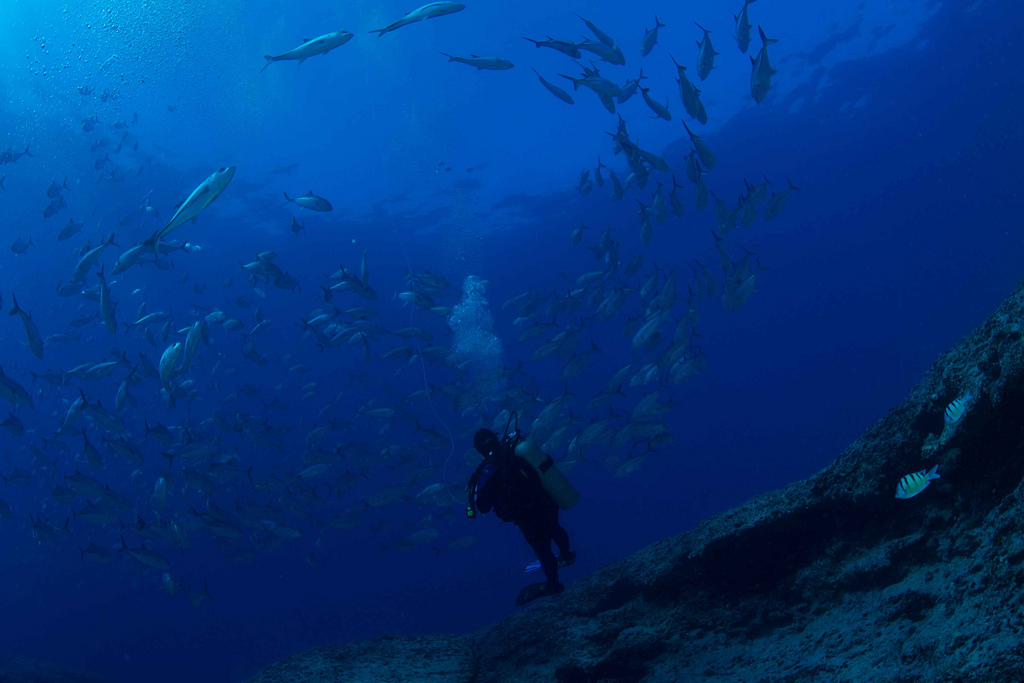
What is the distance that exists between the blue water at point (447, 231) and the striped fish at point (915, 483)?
968 cm

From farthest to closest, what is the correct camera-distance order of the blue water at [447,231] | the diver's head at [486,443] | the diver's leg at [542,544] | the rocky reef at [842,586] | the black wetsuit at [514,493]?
the blue water at [447,231]
the diver's leg at [542,544]
the diver's head at [486,443]
the black wetsuit at [514,493]
the rocky reef at [842,586]

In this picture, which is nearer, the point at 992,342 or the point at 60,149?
the point at 992,342

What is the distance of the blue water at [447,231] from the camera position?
70.5 ft

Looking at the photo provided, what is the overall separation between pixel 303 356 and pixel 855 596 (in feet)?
123

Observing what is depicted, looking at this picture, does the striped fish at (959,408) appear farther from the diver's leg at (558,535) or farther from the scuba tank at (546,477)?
the diver's leg at (558,535)

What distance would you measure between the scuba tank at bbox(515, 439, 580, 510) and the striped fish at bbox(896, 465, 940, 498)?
8.51ft

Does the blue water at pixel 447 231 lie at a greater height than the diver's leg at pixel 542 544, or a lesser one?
greater

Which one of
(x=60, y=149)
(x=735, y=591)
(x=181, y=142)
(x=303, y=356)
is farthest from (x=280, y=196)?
(x=735, y=591)

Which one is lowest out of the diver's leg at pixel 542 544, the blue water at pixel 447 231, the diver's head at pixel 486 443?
the diver's leg at pixel 542 544

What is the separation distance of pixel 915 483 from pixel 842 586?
0.85 meters

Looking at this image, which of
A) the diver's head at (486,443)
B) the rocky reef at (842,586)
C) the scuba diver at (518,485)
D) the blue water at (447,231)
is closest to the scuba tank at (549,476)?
the scuba diver at (518,485)

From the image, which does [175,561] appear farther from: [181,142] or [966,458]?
[966,458]

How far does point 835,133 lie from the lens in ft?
93.1

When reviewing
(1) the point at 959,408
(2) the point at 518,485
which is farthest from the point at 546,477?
(1) the point at 959,408
